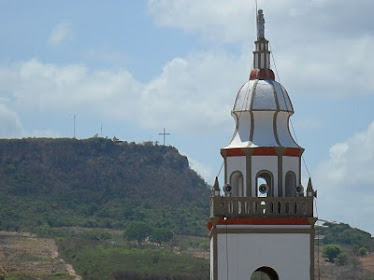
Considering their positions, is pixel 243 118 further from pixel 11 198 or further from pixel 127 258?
pixel 11 198

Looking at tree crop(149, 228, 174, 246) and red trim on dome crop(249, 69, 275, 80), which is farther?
tree crop(149, 228, 174, 246)

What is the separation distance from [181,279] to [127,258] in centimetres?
1868

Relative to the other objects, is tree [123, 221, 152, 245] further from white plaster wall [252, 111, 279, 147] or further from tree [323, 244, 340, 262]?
white plaster wall [252, 111, 279, 147]

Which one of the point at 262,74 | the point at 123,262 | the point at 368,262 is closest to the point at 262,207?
the point at 262,74

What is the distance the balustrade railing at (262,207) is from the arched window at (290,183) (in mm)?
385

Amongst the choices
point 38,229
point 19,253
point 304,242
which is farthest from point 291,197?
point 38,229

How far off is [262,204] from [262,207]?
0.06 m

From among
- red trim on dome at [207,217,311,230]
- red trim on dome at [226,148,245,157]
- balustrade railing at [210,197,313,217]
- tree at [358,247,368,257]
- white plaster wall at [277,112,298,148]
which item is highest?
tree at [358,247,368,257]

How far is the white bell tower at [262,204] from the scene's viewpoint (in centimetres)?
2673

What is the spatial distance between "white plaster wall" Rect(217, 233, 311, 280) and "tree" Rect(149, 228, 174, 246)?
132580mm

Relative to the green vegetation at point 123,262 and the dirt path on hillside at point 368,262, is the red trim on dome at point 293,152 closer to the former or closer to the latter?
the green vegetation at point 123,262

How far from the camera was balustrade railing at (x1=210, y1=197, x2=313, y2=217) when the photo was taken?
2667cm

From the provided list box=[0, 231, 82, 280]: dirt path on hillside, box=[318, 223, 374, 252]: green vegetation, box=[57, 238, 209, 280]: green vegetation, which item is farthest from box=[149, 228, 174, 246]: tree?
box=[318, 223, 374, 252]: green vegetation

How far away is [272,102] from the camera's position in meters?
27.0
